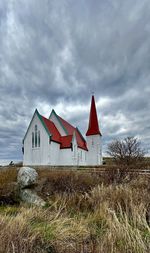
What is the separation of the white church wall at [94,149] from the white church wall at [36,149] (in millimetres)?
11159

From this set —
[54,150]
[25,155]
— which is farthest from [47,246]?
[25,155]

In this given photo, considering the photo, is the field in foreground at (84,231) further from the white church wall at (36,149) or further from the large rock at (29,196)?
the white church wall at (36,149)

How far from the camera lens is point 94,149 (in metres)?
36.5

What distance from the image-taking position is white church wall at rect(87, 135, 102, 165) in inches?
1423

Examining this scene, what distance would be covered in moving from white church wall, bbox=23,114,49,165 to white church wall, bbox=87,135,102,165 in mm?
11159

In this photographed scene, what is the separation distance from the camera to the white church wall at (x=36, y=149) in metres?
27.8

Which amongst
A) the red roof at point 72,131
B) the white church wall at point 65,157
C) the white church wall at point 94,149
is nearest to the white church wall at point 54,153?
the white church wall at point 65,157

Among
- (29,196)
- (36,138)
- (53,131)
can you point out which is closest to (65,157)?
(53,131)

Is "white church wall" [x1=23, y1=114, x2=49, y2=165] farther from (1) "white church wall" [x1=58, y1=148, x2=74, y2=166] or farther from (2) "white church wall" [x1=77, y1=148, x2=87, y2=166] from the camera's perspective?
(2) "white church wall" [x1=77, y1=148, x2=87, y2=166]

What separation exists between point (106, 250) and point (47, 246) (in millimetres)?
955

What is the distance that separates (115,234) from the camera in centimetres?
337

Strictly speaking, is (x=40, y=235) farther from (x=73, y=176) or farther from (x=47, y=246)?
(x=73, y=176)

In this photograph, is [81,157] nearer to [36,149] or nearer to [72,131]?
[72,131]

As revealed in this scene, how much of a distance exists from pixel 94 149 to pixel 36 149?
1192cm
